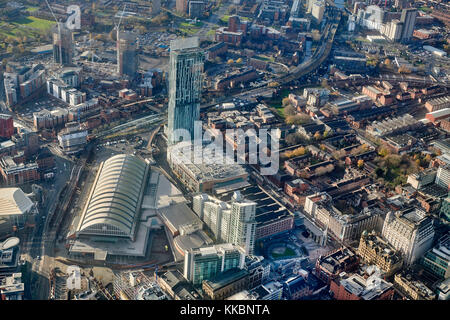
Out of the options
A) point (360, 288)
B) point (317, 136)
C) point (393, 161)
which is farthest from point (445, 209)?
point (317, 136)

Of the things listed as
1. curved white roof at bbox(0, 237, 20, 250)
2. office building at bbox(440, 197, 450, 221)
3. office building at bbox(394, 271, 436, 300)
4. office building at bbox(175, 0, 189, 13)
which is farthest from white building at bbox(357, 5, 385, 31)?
curved white roof at bbox(0, 237, 20, 250)

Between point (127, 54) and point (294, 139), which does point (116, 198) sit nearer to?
point (294, 139)

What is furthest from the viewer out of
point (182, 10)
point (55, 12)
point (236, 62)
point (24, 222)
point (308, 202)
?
point (182, 10)

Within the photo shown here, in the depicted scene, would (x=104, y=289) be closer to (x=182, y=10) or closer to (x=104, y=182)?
(x=104, y=182)

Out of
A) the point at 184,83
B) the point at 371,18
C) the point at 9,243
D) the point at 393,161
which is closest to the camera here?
the point at 9,243

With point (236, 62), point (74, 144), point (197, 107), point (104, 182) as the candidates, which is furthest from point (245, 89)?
point (104, 182)
